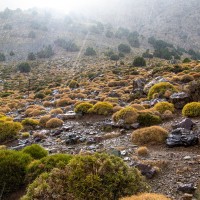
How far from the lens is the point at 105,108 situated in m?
20.8

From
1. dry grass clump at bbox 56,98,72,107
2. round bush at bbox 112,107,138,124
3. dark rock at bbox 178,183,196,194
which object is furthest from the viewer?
dry grass clump at bbox 56,98,72,107

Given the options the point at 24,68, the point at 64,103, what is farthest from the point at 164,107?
the point at 24,68

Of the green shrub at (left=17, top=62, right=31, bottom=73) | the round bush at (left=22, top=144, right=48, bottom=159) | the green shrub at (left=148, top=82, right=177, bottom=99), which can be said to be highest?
the round bush at (left=22, top=144, right=48, bottom=159)

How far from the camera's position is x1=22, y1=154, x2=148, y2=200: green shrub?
7.25 m

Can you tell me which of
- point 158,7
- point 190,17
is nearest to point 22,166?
point 190,17

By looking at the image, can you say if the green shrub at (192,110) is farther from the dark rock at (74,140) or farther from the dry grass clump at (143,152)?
the dark rock at (74,140)

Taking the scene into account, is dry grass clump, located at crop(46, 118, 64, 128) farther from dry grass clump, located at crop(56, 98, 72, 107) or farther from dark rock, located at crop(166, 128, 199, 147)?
dark rock, located at crop(166, 128, 199, 147)

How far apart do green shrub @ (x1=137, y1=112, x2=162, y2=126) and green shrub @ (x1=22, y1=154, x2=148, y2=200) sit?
318 inches

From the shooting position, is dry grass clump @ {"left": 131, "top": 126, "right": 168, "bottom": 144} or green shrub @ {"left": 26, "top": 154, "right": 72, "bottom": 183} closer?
green shrub @ {"left": 26, "top": 154, "right": 72, "bottom": 183}

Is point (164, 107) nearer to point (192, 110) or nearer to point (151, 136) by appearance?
point (192, 110)

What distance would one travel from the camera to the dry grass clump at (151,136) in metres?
12.8

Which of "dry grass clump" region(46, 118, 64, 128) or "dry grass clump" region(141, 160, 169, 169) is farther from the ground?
"dry grass clump" region(141, 160, 169, 169)

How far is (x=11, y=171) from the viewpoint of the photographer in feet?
34.5

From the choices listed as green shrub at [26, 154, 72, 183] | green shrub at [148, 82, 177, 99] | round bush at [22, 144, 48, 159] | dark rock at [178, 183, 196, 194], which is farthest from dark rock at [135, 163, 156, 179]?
green shrub at [148, 82, 177, 99]
